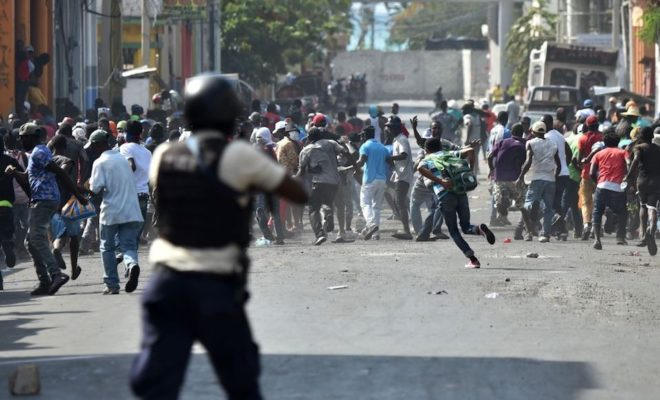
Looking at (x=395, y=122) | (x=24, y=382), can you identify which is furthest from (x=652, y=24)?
(x=24, y=382)

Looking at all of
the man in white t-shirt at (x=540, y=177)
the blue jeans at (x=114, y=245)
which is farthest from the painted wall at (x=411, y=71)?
the blue jeans at (x=114, y=245)

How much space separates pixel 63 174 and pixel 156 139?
16.4ft

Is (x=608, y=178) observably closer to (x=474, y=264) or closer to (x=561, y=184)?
(x=561, y=184)

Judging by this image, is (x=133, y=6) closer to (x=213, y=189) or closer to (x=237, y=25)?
(x=237, y=25)

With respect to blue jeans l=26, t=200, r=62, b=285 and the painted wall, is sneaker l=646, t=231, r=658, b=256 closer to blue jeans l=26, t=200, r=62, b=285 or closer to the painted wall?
blue jeans l=26, t=200, r=62, b=285

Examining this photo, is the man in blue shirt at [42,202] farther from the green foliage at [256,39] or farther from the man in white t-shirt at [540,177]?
the green foliage at [256,39]

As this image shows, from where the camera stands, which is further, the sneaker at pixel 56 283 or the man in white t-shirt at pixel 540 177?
the man in white t-shirt at pixel 540 177

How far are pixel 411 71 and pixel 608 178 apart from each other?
83.3m

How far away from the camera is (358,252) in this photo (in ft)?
63.1

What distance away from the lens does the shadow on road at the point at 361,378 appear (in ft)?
31.7

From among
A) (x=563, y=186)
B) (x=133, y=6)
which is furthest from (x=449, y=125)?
(x=563, y=186)

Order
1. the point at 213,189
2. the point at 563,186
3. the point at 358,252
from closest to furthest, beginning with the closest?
the point at 213,189 → the point at 358,252 → the point at 563,186

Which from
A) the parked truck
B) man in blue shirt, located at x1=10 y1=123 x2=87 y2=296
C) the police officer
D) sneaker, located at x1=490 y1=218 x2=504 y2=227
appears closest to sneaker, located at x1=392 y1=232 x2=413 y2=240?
sneaker, located at x1=490 y1=218 x2=504 y2=227

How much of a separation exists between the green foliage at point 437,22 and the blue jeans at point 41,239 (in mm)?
108497
